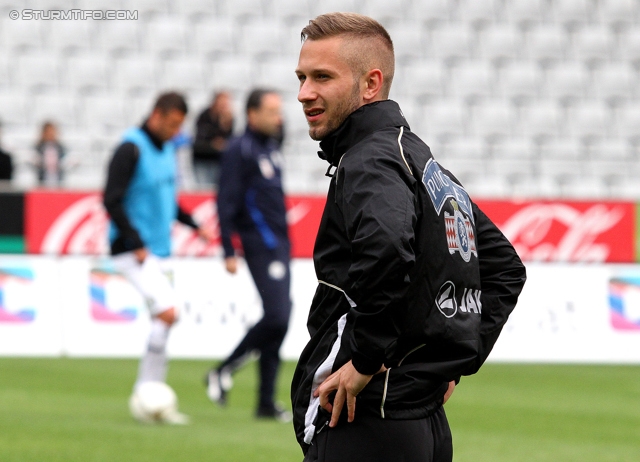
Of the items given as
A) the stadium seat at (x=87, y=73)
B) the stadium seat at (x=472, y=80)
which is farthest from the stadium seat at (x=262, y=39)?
the stadium seat at (x=472, y=80)

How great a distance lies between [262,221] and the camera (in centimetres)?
881

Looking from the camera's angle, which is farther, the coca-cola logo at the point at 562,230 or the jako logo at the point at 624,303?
the coca-cola logo at the point at 562,230

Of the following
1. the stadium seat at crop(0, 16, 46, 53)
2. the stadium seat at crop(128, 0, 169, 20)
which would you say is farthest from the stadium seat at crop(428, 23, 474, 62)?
the stadium seat at crop(0, 16, 46, 53)

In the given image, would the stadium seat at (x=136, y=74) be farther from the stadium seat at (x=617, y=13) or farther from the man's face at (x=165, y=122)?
the man's face at (x=165, y=122)

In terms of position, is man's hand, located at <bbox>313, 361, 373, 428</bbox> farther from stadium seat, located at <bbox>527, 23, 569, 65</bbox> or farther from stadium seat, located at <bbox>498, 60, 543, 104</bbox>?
stadium seat, located at <bbox>527, 23, 569, 65</bbox>

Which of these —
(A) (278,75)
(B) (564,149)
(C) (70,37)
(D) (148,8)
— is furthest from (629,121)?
(C) (70,37)

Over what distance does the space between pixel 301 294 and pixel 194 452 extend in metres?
6.02

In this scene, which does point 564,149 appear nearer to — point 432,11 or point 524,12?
point 524,12

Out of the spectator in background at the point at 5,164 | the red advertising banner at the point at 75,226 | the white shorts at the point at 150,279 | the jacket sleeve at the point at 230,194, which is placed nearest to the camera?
the white shorts at the point at 150,279

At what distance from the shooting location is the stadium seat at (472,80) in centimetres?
2123

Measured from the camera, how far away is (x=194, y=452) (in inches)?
280

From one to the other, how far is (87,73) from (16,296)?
7.61 meters

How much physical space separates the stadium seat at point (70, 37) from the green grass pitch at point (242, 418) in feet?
28.1

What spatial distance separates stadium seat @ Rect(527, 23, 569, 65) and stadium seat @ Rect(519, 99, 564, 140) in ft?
3.59
